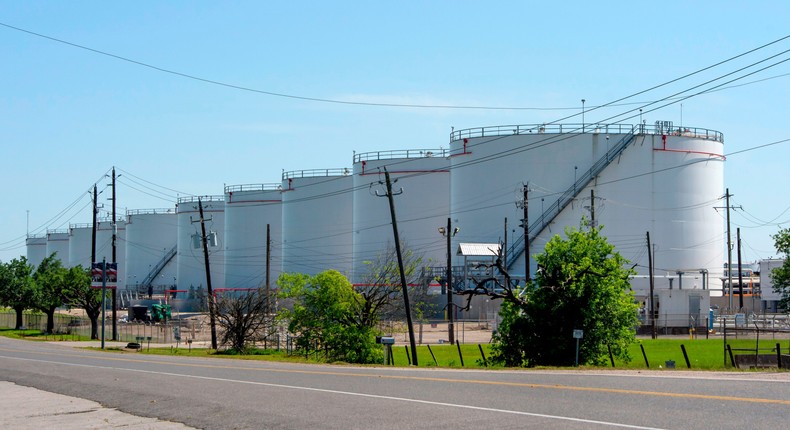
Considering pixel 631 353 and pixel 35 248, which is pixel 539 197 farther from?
pixel 35 248

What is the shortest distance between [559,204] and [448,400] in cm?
5340

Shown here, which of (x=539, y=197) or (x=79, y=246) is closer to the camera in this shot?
(x=539, y=197)

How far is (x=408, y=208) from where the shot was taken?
257ft

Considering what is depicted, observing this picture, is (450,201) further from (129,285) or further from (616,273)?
(129,285)

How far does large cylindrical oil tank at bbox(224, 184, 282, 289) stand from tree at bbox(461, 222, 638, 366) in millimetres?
66908

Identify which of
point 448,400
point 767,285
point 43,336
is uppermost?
point 767,285

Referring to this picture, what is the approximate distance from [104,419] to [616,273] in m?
20.2

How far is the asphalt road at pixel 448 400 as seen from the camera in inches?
457

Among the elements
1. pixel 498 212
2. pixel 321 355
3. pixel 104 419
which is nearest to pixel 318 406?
pixel 104 419

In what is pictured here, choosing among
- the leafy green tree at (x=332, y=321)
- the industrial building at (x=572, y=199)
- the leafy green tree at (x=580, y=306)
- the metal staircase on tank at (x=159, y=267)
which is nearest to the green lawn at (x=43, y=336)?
the industrial building at (x=572, y=199)

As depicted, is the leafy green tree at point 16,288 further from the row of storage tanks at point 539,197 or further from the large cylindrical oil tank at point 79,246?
the large cylindrical oil tank at point 79,246

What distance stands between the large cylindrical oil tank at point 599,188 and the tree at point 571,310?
113 ft

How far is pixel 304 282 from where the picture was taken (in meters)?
40.8

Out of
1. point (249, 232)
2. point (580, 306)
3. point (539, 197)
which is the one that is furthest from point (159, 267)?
point (580, 306)
